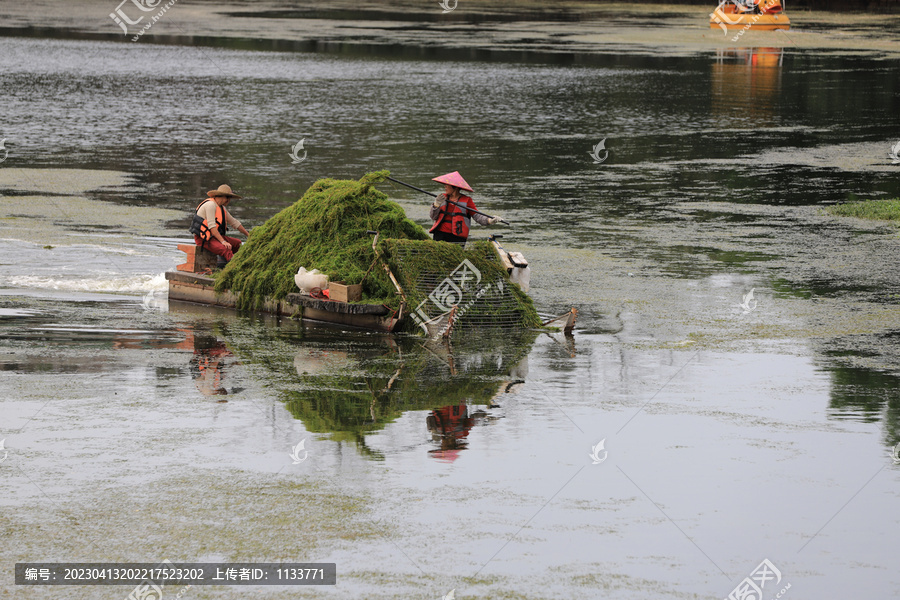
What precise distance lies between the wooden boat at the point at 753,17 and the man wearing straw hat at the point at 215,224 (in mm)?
50067

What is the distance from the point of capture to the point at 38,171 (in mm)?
23719

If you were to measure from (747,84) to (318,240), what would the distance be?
29232mm

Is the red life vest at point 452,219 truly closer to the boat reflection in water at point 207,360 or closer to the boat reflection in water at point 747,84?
the boat reflection in water at point 207,360

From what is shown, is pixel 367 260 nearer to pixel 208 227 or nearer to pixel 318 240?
pixel 318 240

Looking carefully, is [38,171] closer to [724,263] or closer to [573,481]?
[724,263]

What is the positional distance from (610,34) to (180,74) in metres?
23.6

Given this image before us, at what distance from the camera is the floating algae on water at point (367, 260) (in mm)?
12961

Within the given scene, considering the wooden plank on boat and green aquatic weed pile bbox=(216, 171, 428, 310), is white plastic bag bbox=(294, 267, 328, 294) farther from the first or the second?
green aquatic weed pile bbox=(216, 171, 428, 310)

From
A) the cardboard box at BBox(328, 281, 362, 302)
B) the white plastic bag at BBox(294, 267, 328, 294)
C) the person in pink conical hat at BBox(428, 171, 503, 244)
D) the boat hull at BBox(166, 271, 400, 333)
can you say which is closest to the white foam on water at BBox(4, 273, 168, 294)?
the boat hull at BBox(166, 271, 400, 333)

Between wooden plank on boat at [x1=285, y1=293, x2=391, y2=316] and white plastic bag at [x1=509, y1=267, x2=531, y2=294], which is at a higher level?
white plastic bag at [x1=509, y1=267, x2=531, y2=294]

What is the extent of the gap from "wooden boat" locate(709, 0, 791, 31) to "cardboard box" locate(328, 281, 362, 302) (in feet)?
168

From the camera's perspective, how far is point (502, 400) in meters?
10.4

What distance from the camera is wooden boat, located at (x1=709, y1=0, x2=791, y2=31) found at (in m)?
61.3

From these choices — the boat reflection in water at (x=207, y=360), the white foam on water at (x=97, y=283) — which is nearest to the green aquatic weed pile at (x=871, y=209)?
the white foam on water at (x=97, y=283)
